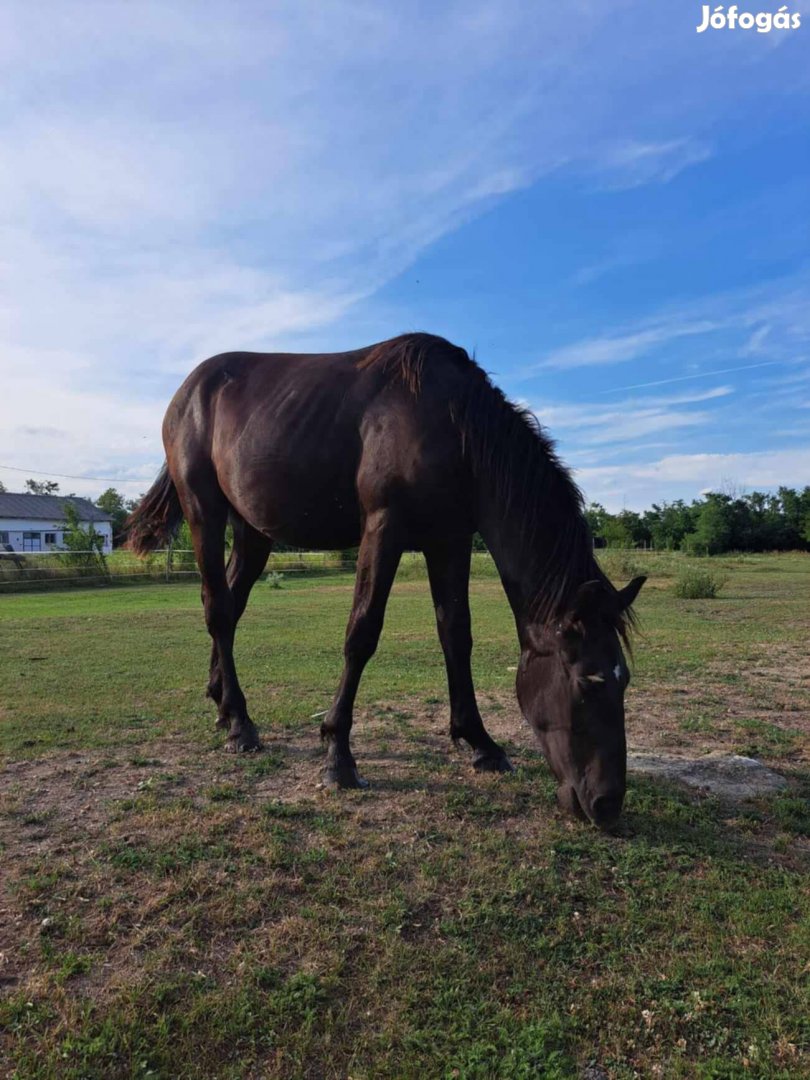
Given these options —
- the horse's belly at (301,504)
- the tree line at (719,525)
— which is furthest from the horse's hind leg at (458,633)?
the tree line at (719,525)

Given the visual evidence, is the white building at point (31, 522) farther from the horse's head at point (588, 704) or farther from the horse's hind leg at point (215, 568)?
the horse's head at point (588, 704)

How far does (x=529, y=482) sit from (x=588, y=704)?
4.01 feet

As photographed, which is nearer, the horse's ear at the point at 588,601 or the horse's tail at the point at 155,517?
the horse's ear at the point at 588,601

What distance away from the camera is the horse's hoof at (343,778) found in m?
3.91

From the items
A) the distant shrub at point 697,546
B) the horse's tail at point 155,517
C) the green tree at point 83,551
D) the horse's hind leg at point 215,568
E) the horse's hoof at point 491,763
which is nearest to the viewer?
the horse's hoof at point 491,763

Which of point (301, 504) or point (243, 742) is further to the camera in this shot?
point (243, 742)

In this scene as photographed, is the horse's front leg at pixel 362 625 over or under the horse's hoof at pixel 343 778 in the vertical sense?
over

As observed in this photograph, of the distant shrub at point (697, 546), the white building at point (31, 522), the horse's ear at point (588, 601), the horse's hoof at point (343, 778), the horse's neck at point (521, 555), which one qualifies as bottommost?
the horse's hoof at point (343, 778)

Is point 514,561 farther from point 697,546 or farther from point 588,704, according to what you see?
point 697,546

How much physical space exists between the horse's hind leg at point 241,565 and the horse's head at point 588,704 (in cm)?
287

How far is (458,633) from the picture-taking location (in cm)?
441

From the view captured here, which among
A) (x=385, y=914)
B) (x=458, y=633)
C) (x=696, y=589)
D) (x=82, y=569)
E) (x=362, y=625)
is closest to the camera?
(x=385, y=914)

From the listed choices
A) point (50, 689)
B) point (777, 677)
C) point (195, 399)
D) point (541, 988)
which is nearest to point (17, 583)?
point (50, 689)

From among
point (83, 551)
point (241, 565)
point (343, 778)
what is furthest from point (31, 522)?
point (343, 778)
